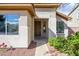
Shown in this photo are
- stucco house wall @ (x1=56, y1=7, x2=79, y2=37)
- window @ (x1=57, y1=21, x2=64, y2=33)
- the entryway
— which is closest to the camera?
window @ (x1=57, y1=21, x2=64, y2=33)

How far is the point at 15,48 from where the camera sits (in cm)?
1472

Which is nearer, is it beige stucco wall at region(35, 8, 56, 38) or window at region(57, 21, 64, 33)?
beige stucco wall at region(35, 8, 56, 38)

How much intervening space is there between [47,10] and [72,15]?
7020mm

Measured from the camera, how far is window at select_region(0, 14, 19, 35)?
1494cm

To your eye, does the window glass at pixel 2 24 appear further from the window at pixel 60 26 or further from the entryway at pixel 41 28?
the entryway at pixel 41 28

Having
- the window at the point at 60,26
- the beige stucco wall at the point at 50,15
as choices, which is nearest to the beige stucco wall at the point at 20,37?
the beige stucco wall at the point at 50,15

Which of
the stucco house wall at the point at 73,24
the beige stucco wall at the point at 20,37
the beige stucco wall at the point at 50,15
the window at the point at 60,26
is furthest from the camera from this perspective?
the stucco house wall at the point at 73,24

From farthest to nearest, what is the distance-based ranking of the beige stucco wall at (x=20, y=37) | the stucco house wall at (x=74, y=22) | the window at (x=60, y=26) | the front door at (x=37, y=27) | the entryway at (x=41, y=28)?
the front door at (x=37, y=27)
the stucco house wall at (x=74, y=22)
the entryway at (x=41, y=28)
the window at (x=60, y=26)
the beige stucco wall at (x=20, y=37)

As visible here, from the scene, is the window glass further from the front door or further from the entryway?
the front door

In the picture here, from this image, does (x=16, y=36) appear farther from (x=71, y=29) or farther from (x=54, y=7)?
(x=71, y=29)

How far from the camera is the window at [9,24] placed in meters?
14.9

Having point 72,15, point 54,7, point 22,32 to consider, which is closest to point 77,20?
point 72,15

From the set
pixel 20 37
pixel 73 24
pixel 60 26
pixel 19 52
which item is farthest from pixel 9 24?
pixel 73 24

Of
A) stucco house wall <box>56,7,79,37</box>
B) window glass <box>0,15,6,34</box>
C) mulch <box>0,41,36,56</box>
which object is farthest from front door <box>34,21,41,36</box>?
mulch <box>0,41,36,56</box>
